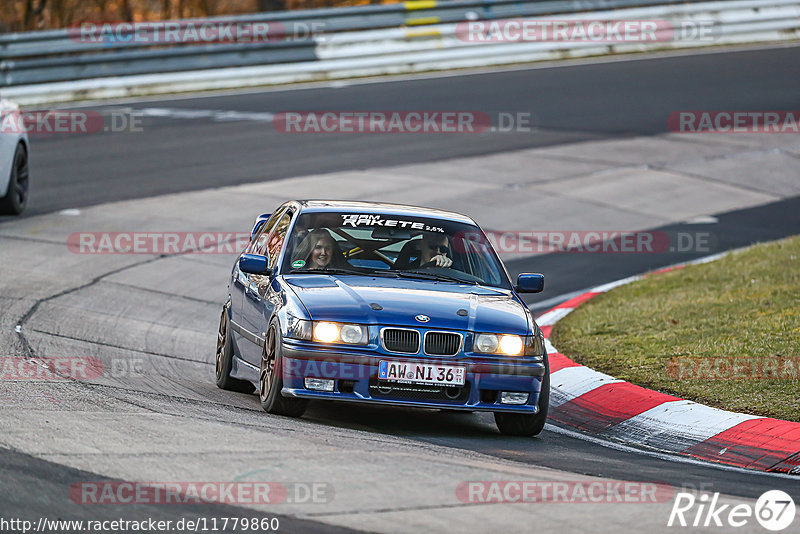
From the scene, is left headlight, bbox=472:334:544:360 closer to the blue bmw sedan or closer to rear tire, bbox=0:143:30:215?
the blue bmw sedan

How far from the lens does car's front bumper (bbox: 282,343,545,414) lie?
7.57m

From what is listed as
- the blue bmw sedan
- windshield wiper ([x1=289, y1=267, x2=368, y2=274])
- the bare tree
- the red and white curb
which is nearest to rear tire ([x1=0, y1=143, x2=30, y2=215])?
the blue bmw sedan

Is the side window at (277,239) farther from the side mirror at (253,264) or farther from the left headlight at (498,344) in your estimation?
the left headlight at (498,344)

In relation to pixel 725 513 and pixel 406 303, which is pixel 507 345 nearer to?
pixel 406 303

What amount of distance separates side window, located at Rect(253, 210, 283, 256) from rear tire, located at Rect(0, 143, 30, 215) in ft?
18.9

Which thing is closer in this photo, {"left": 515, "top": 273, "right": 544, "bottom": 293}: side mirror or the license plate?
the license plate

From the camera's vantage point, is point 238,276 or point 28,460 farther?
point 238,276

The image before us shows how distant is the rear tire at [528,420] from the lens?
7996mm

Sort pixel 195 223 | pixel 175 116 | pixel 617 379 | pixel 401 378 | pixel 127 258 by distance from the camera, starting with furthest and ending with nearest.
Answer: pixel 175 116 < pixel 195 223 < pixel 127 258 < pixel 617 379 < pixel 401 378

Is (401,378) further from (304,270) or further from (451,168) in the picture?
(451,168)

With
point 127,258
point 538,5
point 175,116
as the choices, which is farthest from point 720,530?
point 538,5

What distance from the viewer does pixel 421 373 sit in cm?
761

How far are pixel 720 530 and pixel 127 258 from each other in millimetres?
9558

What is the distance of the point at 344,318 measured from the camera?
763cm
